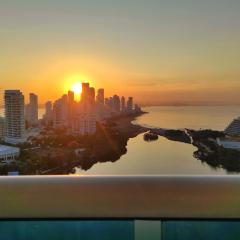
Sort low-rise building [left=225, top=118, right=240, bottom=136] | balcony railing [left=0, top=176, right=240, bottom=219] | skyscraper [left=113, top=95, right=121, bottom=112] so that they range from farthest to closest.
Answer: skyscraper [left=113, top=95, right=121, bottom=112], low-rise building [left=225, top=118, right=240, bottom=136], balcony railing [left=0, top=176, right=240, bottom=219]

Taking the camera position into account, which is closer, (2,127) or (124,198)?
(124,198)

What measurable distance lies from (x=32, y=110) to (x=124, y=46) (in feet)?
1.47

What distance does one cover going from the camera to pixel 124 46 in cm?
130

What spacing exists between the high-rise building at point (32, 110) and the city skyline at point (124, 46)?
3cm

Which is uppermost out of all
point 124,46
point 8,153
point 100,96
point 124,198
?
point 124,46

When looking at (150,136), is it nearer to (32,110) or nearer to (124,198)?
(124,198)

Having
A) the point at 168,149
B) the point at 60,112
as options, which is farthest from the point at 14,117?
the point at 168,149

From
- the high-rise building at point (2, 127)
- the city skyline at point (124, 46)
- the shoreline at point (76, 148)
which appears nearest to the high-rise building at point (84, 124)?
the shoreline at point (76, 148)

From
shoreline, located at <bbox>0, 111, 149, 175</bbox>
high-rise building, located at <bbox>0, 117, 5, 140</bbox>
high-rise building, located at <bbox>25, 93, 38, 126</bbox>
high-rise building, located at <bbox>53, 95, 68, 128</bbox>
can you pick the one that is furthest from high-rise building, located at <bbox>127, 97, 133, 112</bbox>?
high-rise building, located at <bbox>0, 117, 5, 140</bbox>

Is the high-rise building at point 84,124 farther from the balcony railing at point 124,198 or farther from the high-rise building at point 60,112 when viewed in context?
the balcony railing at point 124,198

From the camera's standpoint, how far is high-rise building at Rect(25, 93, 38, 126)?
4.36ft

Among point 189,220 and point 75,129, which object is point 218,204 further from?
point 75,129

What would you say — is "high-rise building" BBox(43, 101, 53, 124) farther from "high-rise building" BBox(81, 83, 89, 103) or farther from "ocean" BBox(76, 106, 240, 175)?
"ocean" BBox(76, 106, 240, 175)

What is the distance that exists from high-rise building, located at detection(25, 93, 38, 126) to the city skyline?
1.2 inches
